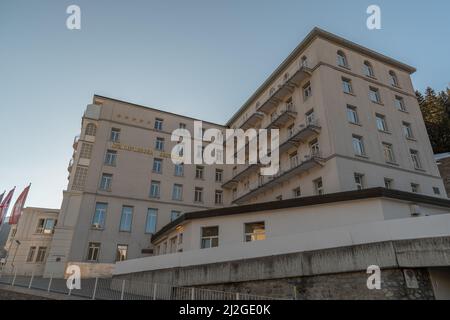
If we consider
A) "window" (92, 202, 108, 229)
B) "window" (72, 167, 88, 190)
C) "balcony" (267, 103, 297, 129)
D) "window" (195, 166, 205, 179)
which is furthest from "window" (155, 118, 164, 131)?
"balcony" (267, 103, 297, 129)

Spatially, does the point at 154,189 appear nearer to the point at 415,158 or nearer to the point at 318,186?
the point at 318,186

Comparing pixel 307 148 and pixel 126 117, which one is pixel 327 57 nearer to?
pixel 307 148

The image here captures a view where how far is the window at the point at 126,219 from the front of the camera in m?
29.4

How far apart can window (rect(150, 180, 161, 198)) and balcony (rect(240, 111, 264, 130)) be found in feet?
38.1

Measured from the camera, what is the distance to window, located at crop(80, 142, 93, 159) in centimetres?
3030

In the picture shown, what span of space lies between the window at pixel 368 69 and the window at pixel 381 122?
4.38 m

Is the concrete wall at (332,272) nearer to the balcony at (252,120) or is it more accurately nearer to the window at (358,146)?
the window at (358,146)

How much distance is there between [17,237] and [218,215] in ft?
74.9

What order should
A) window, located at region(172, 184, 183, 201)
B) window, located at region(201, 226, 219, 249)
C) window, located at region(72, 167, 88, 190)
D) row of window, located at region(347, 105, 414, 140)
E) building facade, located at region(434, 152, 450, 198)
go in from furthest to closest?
window, located at region(172, 184, 183, 201)
building facade, located at region(434, 152, 450, 198)
window, located at region(72, 167, 88, 190)
row of window, located at region(347, 105, 414, 140)
window, located at region(201, 226, 219, 249)

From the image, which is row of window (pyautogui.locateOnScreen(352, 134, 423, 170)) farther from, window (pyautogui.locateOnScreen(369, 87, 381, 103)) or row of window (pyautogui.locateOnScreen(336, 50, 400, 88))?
row of window (pyautogui.locateOnScreen(336, 50, 400, 88))

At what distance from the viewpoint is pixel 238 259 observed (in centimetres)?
1446

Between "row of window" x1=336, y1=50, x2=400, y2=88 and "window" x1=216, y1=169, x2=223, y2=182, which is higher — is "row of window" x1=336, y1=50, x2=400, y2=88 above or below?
above

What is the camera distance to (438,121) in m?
38.3

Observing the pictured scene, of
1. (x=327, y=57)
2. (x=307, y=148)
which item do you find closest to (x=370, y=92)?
(x=327, y=57)
